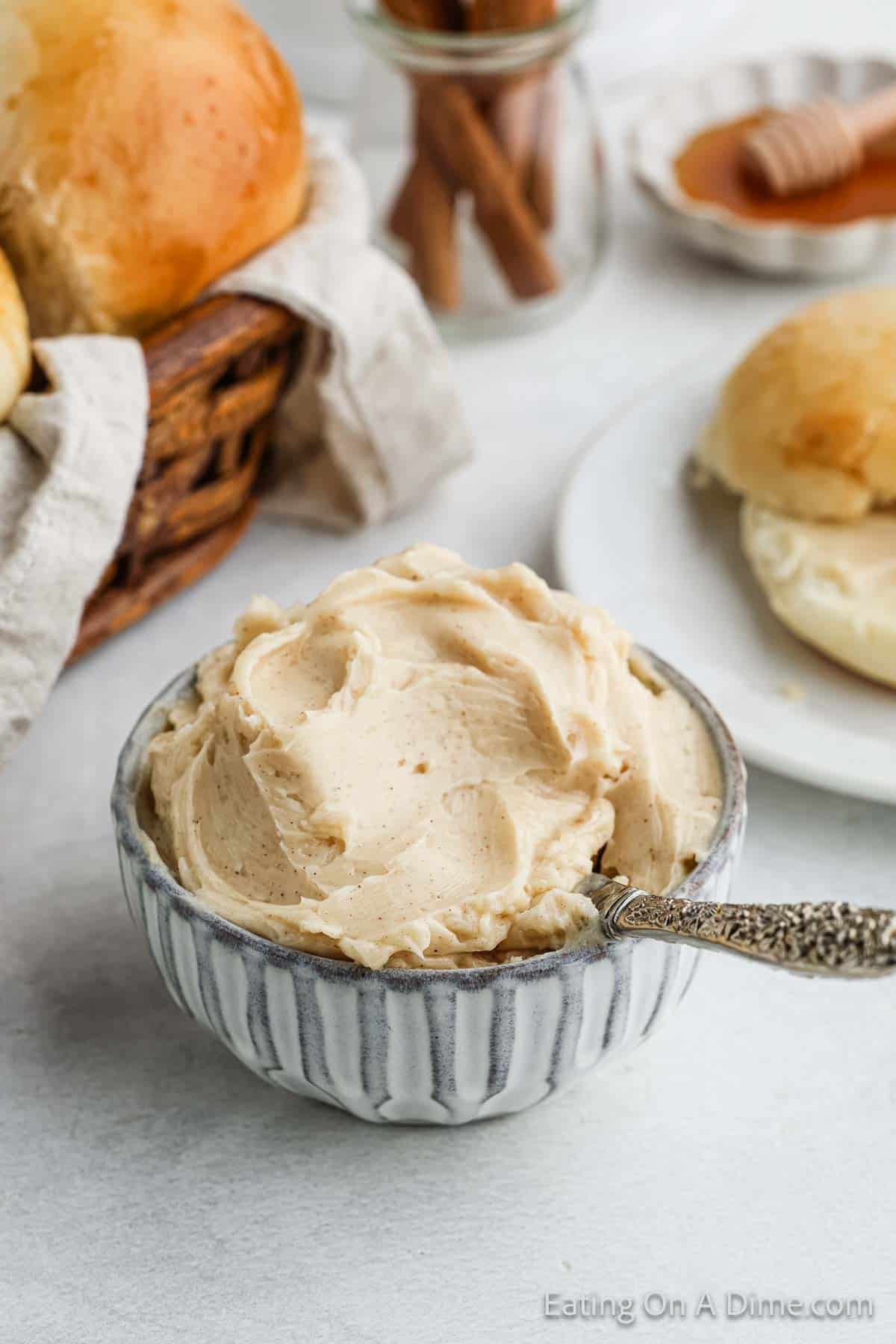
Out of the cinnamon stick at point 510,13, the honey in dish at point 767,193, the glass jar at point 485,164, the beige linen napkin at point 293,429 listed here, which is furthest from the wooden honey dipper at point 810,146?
the beige linen napkin at point 293,429

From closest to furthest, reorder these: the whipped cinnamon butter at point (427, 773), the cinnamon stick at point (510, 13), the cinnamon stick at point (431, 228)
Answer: the whipped cinnamon butter at point (427, 773) < the cinnamon stick at point (510, 13) < the cinnamon stick at point (431, 228)

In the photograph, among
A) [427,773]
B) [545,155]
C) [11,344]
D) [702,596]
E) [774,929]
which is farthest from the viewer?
[545,155]

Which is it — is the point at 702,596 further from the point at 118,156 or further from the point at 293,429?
the point at 118,156

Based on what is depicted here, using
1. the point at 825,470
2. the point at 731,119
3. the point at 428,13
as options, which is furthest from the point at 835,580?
the point at 731,119

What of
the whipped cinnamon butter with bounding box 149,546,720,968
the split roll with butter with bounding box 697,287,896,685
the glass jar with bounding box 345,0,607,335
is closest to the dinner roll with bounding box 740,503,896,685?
the split roll with butter with bounding box 697,287,896,685

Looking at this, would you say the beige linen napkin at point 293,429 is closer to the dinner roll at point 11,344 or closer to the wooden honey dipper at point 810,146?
the dinner roll at point 11,344

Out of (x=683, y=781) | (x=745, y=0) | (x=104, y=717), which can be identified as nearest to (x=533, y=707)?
(x=683, y=781)

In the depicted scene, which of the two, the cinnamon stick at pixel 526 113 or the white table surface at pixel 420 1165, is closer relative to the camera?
the white table surface at pixel 420 1165
